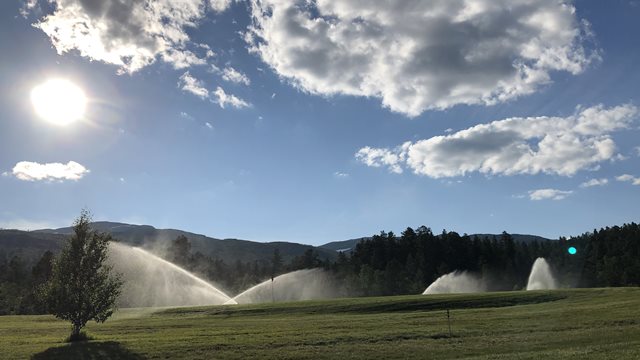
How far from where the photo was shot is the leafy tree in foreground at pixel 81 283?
39812 mm

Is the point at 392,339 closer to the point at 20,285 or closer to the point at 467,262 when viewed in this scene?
the point at 467,262

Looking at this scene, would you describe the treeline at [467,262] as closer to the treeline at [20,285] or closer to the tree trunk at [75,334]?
the treeline at [20,285]

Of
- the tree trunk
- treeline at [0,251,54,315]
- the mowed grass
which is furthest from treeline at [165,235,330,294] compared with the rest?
the tree trunk

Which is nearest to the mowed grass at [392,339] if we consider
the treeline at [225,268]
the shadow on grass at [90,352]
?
the shadow on grass at [90,352]

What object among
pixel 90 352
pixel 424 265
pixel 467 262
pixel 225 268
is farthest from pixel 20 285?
pixel 90 352

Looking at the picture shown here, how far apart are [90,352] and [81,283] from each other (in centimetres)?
984

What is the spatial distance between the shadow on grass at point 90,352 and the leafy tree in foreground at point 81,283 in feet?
14.0

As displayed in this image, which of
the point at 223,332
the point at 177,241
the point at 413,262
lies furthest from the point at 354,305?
the point at 177,241

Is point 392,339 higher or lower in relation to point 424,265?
lower

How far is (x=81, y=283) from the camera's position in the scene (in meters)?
40.8

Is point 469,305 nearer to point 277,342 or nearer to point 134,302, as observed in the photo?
point 277,342

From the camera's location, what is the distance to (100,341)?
3772cm

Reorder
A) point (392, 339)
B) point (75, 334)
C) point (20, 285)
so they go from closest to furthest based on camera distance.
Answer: point (392, 339), point (75, 334), point (20, 285)

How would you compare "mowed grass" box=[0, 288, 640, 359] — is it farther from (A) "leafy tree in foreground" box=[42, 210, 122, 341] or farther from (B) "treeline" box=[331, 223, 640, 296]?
(B) "treeline" box=[331, 223, 640, 296]
